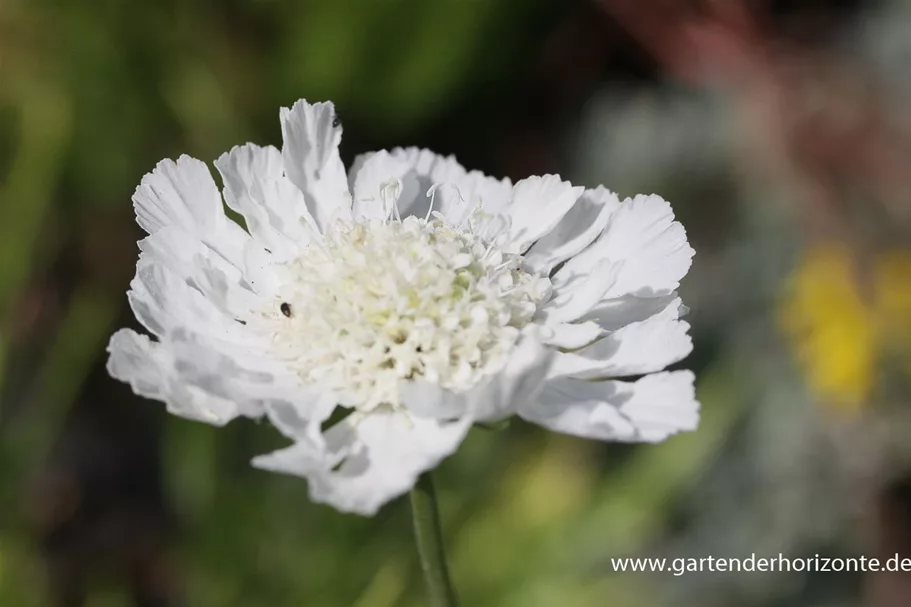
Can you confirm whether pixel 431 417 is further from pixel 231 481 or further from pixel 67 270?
pixel 67 270

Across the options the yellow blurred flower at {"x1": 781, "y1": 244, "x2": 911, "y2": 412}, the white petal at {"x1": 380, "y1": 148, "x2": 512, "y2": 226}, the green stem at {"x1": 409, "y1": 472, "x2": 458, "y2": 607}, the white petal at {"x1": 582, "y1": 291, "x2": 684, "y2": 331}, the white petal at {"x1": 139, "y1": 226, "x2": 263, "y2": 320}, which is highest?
the yellow blurred flower at {"x1": 781, "y1": 244, "x2": 911, "y2": 412}

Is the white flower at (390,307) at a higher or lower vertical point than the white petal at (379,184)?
lower

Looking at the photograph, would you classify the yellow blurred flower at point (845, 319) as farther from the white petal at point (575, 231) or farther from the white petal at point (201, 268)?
the white petal at point (201, 268)

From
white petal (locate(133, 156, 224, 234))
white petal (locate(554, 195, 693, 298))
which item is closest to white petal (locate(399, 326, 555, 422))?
white petal (locate(554, 195, 693, 298))

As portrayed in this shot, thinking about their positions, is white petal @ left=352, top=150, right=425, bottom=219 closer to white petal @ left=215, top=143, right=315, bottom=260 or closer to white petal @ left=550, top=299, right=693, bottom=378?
white petal @ left=215, top=143, right=315, bottom=260

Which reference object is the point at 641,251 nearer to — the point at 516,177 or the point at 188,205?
the point at 188,205

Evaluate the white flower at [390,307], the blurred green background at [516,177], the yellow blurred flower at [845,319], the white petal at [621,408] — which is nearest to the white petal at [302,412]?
the white flower at [390,307]

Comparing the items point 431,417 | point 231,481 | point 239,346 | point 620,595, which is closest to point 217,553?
point 231,481
